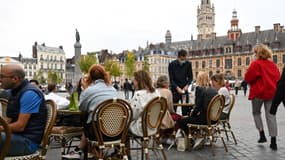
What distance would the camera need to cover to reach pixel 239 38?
8900 cm

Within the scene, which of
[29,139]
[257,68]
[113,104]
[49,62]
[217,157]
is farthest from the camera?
[49,62]

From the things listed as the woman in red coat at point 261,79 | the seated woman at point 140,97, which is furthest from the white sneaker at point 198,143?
the seated woman at point 140,97

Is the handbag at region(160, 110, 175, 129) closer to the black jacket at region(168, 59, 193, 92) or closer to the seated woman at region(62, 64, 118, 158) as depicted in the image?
the seated woman at region(62, 64, 118, 158)

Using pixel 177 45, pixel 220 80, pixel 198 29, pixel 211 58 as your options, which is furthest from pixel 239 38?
pixel 220 80

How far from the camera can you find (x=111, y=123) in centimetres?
504

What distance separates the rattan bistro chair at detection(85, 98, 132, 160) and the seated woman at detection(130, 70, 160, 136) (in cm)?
69

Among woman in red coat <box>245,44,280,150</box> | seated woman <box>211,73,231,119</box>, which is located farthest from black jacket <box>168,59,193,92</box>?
woman in red coat <box>245,44,280,150</box>

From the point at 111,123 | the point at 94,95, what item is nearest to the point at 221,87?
the point at 94,95

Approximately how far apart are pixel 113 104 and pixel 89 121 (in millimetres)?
534

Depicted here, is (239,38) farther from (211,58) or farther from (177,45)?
→ (177,45)

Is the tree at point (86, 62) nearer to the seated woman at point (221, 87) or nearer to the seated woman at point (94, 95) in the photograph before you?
the seated woman at point (221, 87)

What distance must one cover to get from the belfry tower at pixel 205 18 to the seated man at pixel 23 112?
438 feet

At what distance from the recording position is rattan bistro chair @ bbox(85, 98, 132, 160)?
16.2 feet

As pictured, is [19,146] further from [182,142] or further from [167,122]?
[182,142]
